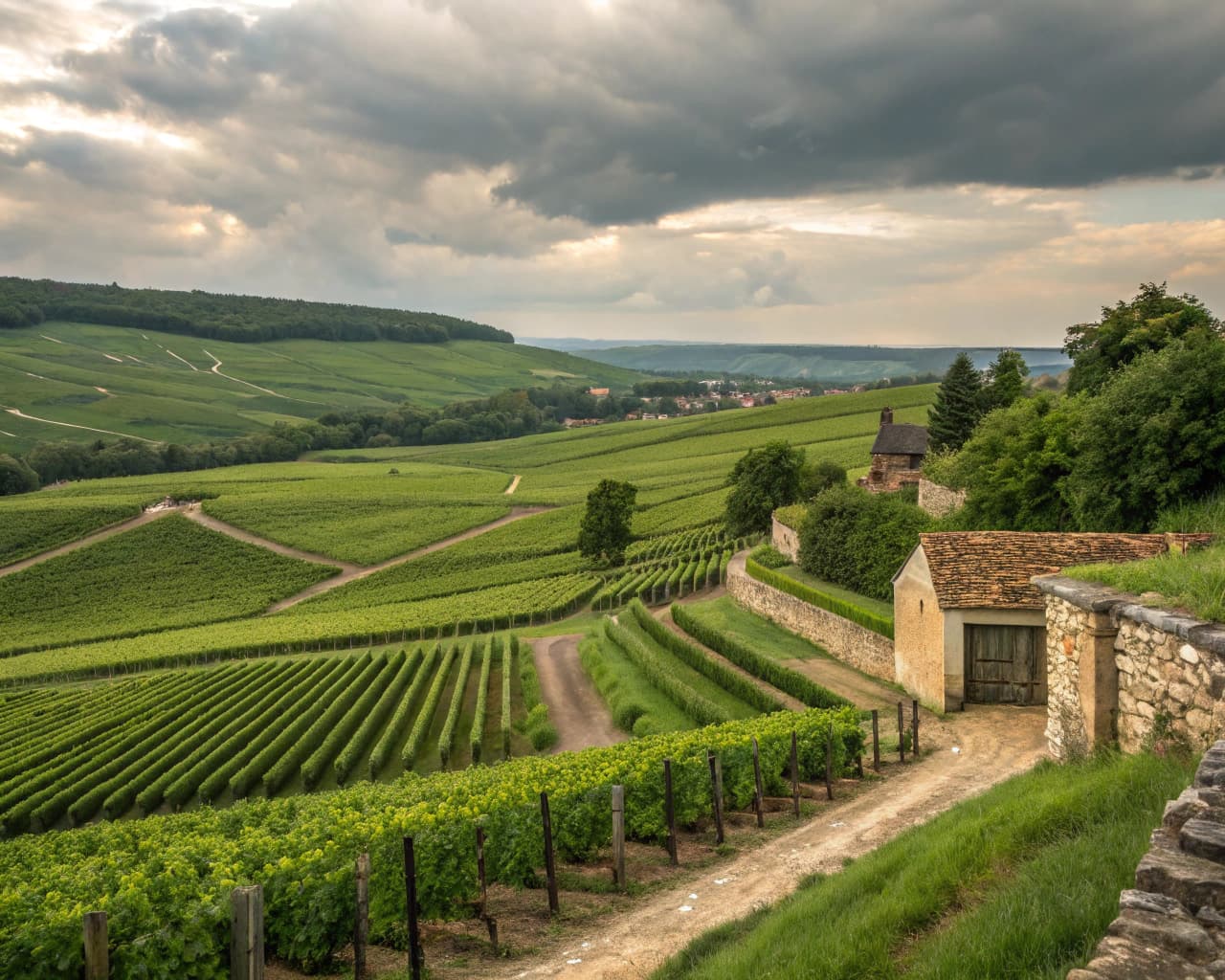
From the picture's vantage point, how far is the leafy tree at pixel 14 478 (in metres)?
110

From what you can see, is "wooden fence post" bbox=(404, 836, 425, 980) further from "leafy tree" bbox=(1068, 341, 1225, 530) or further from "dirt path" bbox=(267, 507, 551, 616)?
"dirt path" bbox=(267, 507, 551, 616)

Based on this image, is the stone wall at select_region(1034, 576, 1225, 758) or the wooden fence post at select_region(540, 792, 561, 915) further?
the wooden fence post at select_region(540, 792, 561, 915)

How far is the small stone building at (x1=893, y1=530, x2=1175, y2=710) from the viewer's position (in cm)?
2092

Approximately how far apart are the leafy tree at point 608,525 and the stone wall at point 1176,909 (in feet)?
202

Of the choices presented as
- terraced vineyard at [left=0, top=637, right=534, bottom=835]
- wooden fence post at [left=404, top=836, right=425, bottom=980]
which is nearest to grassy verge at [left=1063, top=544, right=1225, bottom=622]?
wooden fence post at [left=404, top=836, right=425, bottom=980]

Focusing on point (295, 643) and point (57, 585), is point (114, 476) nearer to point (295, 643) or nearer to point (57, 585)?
point (57, 585)

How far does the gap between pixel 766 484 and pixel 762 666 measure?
3109 cm

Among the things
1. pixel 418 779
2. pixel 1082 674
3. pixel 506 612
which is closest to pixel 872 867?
pixel 1082 674

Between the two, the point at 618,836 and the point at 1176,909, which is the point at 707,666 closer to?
the point at 618,836

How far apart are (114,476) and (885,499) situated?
388 feet

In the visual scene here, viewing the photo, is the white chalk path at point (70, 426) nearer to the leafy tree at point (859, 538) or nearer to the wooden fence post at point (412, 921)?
the leafy tree at point (859, 538)

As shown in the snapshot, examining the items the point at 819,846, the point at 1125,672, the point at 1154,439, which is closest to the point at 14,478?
the point at 1154,439

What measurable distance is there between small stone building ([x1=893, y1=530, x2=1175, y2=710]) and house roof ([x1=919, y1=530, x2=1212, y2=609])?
2 cm

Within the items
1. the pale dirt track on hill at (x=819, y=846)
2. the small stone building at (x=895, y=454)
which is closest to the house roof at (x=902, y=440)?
the small stone building at (x=895, y=454)
